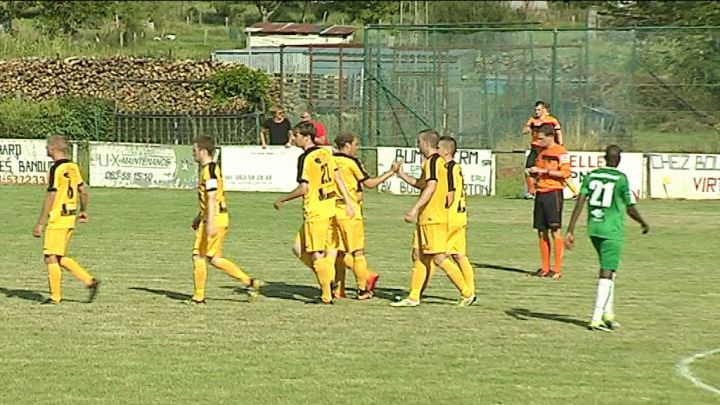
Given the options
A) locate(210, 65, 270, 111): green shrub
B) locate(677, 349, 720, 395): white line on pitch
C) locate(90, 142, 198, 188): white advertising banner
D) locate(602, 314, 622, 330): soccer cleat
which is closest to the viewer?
locate(677, 349, 720, 395): white line on pitch

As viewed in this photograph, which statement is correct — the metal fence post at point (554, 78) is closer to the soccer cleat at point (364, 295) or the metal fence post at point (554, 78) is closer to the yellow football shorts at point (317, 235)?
the soccer cleat at point (364, 295)

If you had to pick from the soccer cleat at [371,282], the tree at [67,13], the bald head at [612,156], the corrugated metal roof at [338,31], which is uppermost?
the tree at [67,13]

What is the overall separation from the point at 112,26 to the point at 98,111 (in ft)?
107

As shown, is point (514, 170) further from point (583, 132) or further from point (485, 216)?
point (485, 216)

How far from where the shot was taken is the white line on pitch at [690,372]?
32.9 ft

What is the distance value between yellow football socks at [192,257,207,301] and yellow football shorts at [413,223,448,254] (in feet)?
7.28

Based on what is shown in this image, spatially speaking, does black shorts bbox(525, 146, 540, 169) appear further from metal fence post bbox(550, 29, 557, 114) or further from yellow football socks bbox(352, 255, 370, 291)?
metal fence post bbox(550, 29, 557, 114)

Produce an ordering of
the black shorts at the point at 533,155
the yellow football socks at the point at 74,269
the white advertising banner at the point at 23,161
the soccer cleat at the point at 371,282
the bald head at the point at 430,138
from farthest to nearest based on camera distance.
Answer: the white advertising banner at the point at 23,161 → the black shorts at the point at 533,155 → the soccer cleat at the point at 371,282 → the yellow football socks at the point at 74,269 → the bald head at the point at 430,138

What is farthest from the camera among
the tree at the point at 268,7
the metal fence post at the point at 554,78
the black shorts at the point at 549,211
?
the tree at the point at 268,7

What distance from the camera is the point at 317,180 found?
1373 centimetres

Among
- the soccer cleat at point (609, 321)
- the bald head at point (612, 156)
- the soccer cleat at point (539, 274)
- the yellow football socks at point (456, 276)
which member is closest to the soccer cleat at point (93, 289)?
the yellow football socks at point (456, 276)

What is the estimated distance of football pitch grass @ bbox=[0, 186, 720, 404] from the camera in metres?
9.88

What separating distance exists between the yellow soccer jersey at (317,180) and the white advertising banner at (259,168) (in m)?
15.3

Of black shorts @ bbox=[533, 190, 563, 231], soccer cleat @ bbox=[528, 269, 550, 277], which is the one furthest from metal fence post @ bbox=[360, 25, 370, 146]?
black shorts @ bbox=[533, 190, 563, 231]
